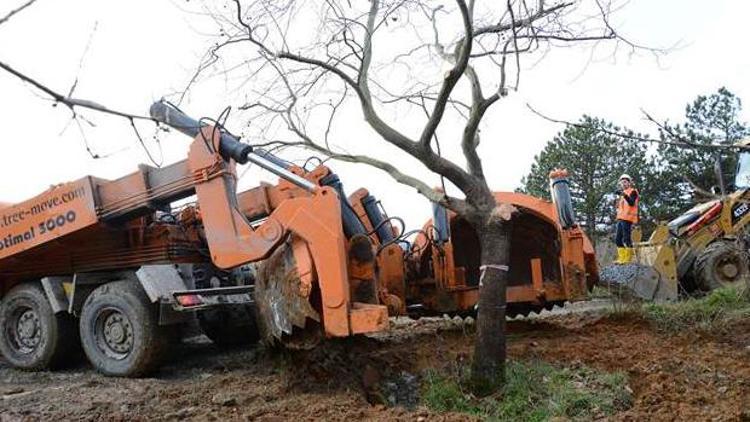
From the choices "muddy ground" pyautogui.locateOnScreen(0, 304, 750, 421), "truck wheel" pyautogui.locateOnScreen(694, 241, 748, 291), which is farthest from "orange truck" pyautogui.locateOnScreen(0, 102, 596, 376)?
"truck wheel" pyautogui.locateOnScreen(694, 241, 748, 291)

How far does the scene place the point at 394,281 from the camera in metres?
7.66

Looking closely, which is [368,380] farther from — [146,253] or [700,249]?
[700,249]

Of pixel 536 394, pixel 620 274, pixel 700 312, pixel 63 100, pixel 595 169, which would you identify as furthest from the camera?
pixel 595 169

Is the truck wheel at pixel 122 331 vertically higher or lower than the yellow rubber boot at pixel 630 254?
lower

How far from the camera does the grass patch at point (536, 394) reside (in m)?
5.25

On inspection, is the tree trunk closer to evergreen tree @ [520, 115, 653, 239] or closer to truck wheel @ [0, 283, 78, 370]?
truck wheel @ [0, 283, 78, 370]

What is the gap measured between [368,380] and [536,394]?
1505mm

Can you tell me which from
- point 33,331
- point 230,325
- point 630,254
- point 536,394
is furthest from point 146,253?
point 630,254

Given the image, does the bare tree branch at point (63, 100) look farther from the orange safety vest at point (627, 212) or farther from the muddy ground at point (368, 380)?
the orange safety vest at point (627, 212)

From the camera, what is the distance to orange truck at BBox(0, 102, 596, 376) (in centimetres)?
627

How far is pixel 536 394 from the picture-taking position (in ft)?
18.4

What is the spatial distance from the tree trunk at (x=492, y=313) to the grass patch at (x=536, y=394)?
130 millimetres

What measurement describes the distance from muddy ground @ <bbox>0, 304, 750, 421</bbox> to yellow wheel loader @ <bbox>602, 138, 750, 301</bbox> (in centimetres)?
242


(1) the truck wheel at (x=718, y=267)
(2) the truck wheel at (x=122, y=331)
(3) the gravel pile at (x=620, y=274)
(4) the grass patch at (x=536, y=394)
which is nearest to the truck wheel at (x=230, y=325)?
(2) the truck wheel at (x=122, y=331)
